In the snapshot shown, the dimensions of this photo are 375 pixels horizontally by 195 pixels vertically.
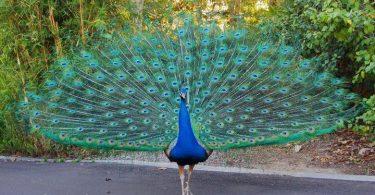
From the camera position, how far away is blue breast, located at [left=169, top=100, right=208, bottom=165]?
5004 mm

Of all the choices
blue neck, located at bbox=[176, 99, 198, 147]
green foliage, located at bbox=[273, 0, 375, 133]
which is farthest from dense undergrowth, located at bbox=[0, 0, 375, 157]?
blue neck, located at bbox=[176, 99, 198, 147]

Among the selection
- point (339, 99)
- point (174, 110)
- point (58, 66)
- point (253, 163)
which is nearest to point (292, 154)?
point (253, 163)

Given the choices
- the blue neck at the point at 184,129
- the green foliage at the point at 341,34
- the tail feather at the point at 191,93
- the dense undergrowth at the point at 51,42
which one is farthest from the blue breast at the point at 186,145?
the dense undergrowth at the point at 51,42

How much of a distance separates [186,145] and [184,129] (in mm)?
145

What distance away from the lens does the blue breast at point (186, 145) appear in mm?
5004

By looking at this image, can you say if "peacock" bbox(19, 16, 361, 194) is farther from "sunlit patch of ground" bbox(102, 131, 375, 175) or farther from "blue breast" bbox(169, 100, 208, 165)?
"sunlit patch of ground" bbox(102, 131, 375, 175)

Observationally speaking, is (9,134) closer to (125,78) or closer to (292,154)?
(125,78)

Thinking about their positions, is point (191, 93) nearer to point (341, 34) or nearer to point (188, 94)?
point (188, 94)

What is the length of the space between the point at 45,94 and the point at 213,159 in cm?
233

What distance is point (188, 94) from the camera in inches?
222

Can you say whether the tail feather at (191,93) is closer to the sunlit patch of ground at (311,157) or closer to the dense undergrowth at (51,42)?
the dense undergrowth at (51,42)

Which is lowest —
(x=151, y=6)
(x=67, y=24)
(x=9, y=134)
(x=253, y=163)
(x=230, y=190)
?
(x=230, y=190)

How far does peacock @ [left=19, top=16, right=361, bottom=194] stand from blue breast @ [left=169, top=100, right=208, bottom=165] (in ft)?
0.12

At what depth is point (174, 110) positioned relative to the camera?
5.59 metres
